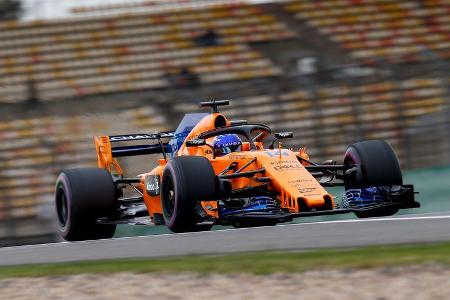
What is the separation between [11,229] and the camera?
13609 millimetres

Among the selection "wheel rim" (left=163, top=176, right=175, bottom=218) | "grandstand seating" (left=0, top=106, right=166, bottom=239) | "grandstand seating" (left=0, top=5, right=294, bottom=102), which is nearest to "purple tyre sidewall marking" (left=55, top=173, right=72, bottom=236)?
"wheel rim" (left=163, top=176, right=175, bottom=218)

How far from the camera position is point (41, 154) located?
46.4 feet

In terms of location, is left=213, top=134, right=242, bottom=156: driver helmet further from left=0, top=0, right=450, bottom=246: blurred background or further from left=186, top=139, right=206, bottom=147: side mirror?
left=0, top=0, right=450, bottom=246: blurred background

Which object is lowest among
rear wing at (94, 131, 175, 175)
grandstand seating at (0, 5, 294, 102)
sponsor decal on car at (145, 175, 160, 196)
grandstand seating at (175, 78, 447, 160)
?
sponsor decal on car at (145, 175, 160, 196)

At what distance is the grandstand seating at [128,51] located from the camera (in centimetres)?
1953

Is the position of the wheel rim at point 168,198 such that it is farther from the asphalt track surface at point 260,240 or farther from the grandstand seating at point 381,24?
the grandstand seating at point 381,24

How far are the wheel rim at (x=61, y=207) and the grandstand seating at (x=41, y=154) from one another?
1.70 meters

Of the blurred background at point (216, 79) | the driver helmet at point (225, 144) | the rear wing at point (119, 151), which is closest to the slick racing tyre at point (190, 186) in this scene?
the driver helmet at point (225, 144)

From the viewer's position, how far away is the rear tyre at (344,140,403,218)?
1069cm

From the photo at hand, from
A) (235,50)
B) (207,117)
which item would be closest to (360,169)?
(207,117)

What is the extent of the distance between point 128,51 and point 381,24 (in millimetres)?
4988

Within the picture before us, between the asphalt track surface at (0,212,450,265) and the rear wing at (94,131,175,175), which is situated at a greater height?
the rear wing at (94,131,175,175)

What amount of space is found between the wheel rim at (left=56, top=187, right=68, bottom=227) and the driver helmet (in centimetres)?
191

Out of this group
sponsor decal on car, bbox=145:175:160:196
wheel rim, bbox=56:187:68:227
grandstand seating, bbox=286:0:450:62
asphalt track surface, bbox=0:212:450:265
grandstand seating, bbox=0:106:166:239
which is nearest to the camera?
asphalt track surface, bbox=0:212:450:265
